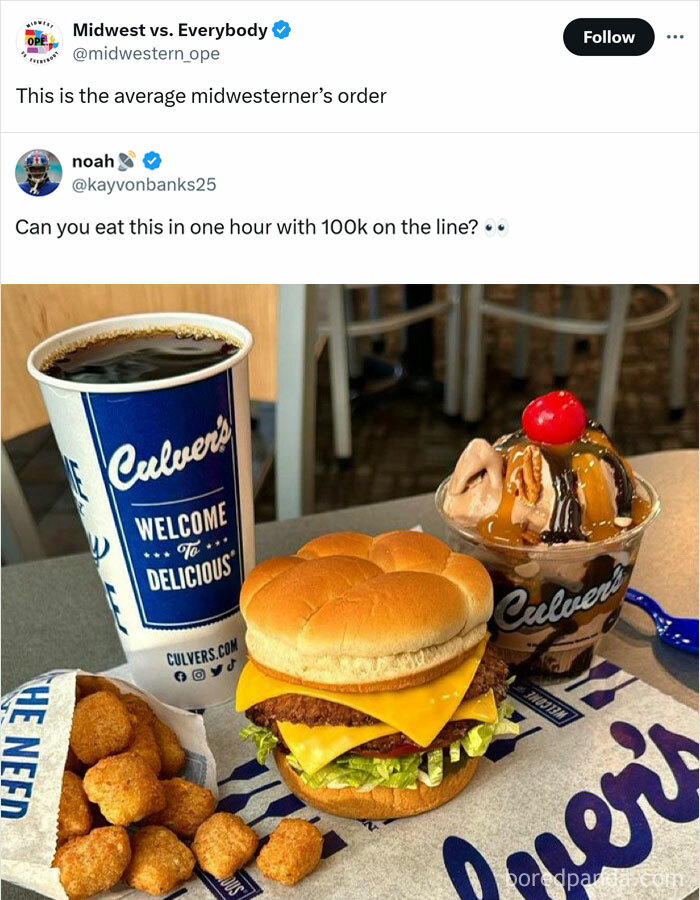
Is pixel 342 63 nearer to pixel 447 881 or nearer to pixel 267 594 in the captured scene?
pixel 267 594

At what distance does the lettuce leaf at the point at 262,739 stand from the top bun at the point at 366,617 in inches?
2.6

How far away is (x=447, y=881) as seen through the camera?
59 centimetres

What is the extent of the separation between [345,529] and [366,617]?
408mm

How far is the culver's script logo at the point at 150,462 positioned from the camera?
0.66 m

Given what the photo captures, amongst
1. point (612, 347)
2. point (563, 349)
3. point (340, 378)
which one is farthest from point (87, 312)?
point (563, 349)

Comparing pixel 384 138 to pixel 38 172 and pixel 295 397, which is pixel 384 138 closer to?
pixel 38 172

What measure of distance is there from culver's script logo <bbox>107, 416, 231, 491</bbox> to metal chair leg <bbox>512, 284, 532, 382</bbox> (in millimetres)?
2820

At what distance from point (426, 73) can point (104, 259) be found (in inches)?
11.9

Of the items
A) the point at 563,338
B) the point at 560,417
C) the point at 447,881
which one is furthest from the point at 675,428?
the point at 447,881

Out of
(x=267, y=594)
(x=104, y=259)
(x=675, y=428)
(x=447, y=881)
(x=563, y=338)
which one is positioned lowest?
(x=675, y=428)

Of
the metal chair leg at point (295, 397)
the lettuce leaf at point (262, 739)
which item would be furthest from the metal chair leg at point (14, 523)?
the lettuce leaf at point (262, 739)

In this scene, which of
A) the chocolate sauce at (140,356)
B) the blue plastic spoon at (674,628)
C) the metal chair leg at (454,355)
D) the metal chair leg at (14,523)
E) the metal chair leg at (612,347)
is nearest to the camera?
the chocolate sauce at (140,356)

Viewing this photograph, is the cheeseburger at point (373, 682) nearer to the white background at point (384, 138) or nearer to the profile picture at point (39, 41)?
the white background at point (384, 138)

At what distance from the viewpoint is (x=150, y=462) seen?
0.66 metres
